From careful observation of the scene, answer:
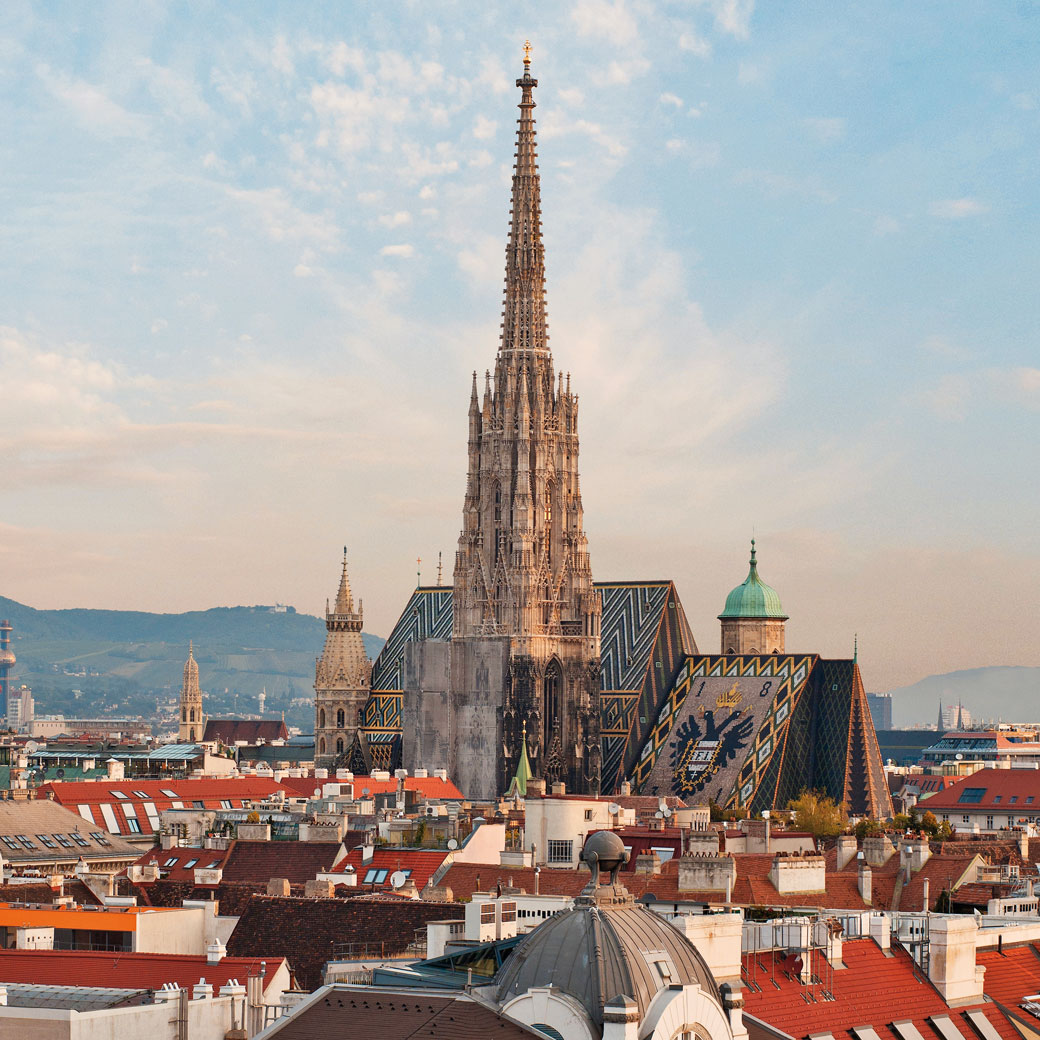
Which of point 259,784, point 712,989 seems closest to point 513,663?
point 259,784

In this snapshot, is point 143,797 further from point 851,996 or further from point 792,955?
point 851,996

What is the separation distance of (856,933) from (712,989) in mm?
17085

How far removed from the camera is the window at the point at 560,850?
85688 millimetres

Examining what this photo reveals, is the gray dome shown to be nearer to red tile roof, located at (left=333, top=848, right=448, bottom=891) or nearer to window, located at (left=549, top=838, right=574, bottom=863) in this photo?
red tile roof, located at (left=333, top=848, right=448, bottom=891)

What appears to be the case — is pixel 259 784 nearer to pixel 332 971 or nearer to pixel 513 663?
pixel 513 663

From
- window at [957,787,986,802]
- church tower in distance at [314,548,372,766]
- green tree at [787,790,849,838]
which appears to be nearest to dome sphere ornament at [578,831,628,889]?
green tree at [787,790,849,838]

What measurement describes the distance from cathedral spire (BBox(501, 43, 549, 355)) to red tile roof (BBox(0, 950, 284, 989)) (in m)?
124

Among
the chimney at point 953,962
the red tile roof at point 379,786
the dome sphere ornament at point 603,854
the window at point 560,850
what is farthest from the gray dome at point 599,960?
the red tile roof at point 379,786

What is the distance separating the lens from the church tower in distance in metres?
179

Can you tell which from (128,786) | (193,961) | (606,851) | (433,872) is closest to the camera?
(606,851)

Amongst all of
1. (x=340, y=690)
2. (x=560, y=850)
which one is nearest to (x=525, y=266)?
(x=340, y=690)

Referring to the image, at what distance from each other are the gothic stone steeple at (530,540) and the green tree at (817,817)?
19.8 m

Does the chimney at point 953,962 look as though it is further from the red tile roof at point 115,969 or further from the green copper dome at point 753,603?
the green copper dome at point 753,603

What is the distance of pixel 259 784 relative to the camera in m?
130
